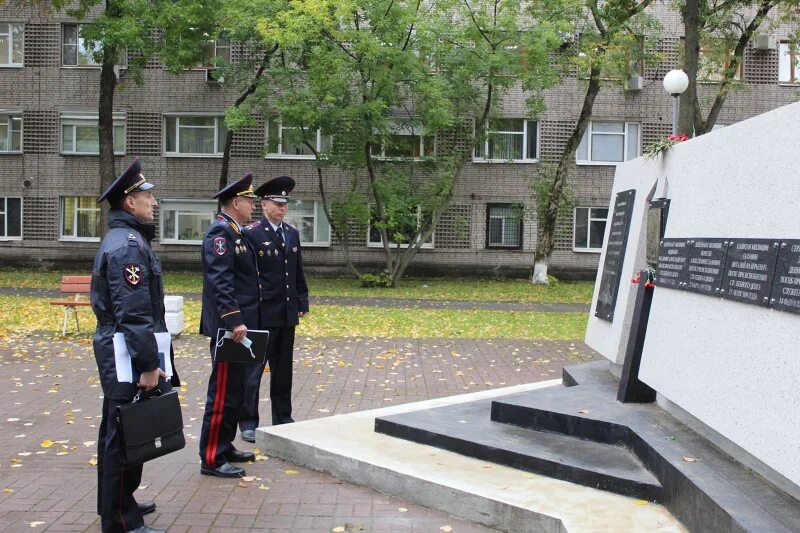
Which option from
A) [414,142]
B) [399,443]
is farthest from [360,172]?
[399,443]

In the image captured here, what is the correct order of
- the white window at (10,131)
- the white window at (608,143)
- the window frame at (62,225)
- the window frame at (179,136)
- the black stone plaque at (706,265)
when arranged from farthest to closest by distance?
1. the white window at (10,131)
2. the window frame at (62,225)
3. the window frame at (179,136)
4. the white window at (608,143)
5. the black stone plaque at (706,265)

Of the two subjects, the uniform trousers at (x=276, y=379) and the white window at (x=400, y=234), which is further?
the white window at (x=400, y=234)

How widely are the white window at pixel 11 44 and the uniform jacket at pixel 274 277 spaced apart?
2921 cm

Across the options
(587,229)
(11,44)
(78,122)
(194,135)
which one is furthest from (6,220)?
(587,229)

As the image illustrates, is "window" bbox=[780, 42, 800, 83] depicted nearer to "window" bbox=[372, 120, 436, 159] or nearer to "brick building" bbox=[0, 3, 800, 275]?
"brick building" bbox=[0, 3, 800, 275]

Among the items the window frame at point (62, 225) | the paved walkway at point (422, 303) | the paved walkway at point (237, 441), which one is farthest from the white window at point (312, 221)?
the paved walkway at point (237, 441)

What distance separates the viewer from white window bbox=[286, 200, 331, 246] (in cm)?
3247

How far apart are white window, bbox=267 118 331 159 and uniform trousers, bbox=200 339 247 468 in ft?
68.6

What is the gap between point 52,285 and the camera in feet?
87.4

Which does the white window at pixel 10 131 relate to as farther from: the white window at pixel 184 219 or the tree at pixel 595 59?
the tree at pixel 595 59

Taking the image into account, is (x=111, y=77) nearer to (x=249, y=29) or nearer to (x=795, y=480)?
(x=249, y=29)

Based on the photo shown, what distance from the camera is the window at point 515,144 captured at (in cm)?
3181

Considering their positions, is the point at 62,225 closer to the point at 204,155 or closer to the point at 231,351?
the point at 204,155

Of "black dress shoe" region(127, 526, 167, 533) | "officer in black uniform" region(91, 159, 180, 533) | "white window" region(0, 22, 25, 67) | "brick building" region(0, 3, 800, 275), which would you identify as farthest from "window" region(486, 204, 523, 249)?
"black dress shoe" region(127, 526, 167, 533)
